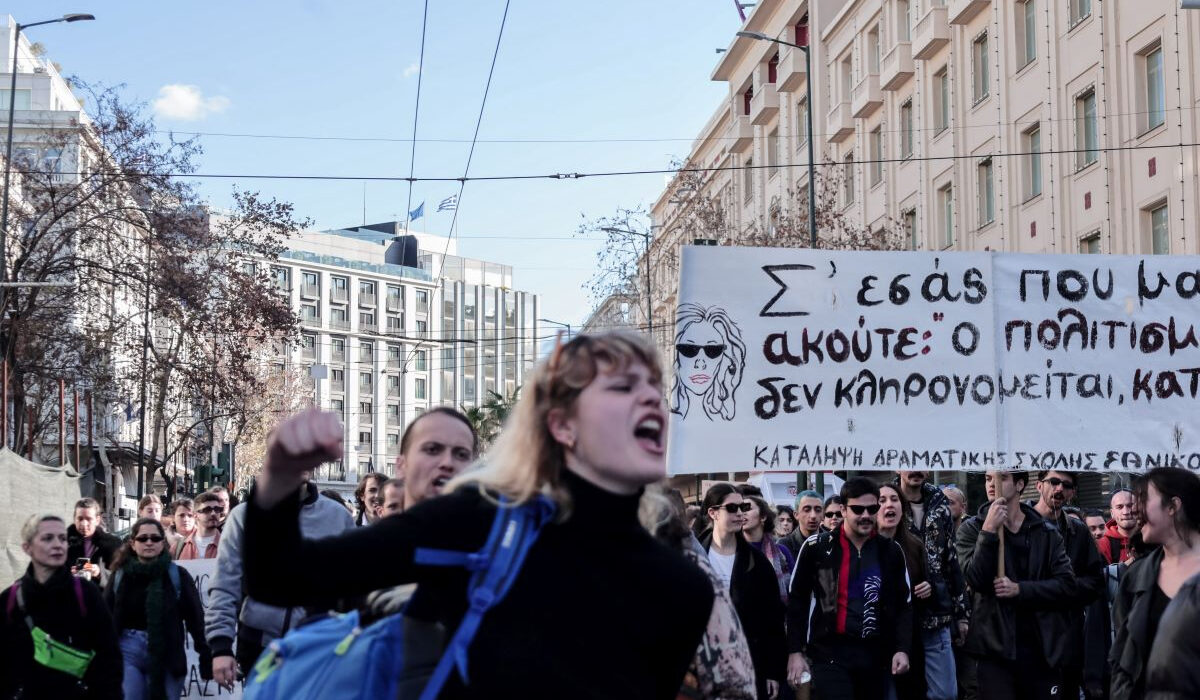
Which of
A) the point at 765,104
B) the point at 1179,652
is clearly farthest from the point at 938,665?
the point at 765,104

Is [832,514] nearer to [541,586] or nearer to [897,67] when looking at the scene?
[541,586]

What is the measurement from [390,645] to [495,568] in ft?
0.80

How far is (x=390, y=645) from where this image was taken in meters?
2.95

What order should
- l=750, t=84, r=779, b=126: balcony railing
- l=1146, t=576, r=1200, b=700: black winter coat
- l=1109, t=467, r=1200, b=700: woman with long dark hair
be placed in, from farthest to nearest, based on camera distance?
l=750, t=84, r=779, b=126: balcony railing < l=1109, t=467, r=1200, b=700: woman with long dark hair < l=1146, t=576, r=1200, b=700: black winter coat

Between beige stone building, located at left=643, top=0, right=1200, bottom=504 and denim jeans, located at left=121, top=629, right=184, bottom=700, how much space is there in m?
20.3

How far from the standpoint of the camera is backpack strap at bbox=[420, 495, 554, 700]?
285 centimetres

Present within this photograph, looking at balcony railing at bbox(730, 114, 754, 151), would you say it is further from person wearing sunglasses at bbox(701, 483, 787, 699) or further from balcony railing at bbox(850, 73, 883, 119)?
person wearing sunglasses at bbox(701, 483, 787, 699)

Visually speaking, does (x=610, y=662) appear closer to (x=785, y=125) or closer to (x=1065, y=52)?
(x=1065, y=52)

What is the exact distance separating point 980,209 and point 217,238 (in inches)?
643

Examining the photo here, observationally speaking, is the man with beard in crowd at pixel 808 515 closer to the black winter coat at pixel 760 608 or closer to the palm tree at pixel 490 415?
the black winter coat at pixel 760 608

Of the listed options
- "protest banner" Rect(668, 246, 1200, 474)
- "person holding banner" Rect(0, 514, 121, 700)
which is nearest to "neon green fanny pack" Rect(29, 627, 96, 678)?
"person holding banner" Rect(0, 514, 121, 700)

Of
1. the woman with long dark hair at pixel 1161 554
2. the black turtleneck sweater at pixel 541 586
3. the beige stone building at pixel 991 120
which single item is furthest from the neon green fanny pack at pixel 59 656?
the beige stone building at pixel 991 120

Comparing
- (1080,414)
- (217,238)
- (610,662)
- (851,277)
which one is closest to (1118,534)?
(1080,414)

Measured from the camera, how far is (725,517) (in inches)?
358
